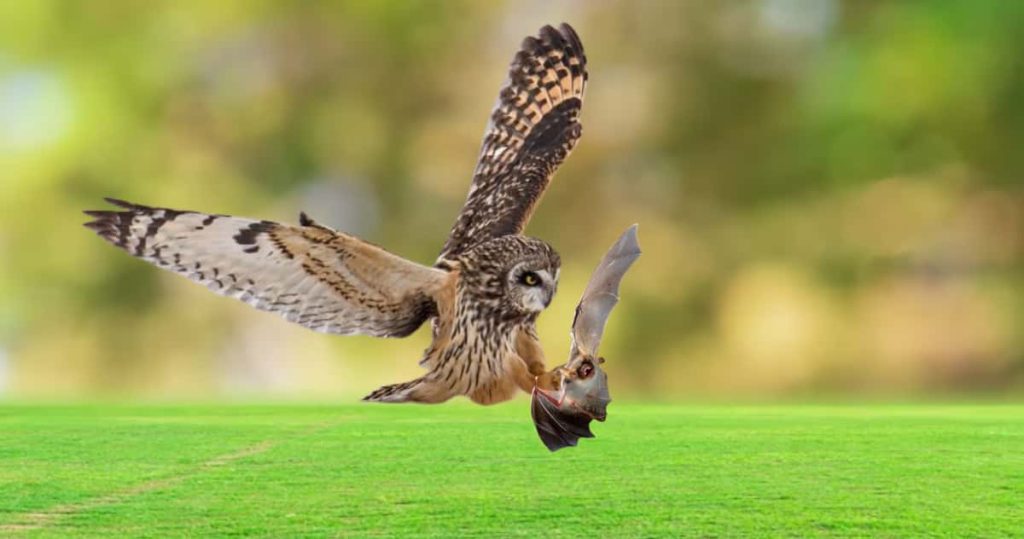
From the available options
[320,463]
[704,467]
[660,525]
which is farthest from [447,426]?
[660,525]

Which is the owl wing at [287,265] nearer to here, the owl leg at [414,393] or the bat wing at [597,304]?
the owl leg at [414,393]

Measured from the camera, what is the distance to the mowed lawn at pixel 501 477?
4.94 meters

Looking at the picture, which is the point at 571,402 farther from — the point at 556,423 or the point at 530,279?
the point at 530,279

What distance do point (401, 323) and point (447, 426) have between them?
5170 mm

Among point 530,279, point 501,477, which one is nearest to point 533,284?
point 530,279

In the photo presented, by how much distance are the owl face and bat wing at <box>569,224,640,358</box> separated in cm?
10

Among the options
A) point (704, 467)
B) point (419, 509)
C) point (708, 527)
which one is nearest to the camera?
point (708, 527)

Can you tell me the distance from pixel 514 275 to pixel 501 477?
10.8ft

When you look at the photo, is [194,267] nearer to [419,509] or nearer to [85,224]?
[85,224]

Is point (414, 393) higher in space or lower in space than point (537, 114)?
lower

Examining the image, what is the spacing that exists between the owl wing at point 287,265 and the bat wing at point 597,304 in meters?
0.38

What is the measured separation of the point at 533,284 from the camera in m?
2.78

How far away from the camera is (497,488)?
5.62 meters

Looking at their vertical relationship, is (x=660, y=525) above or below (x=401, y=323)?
below
